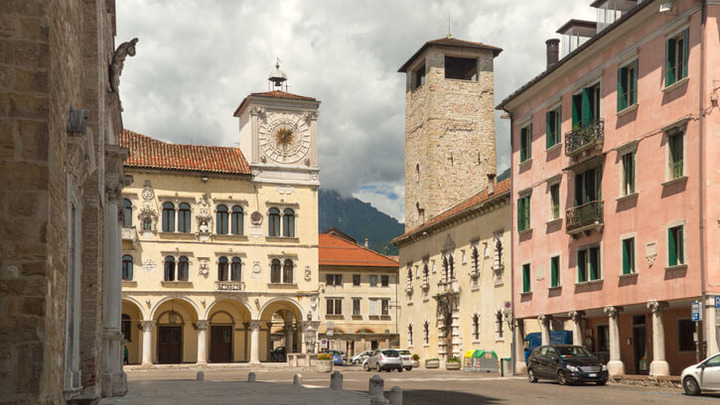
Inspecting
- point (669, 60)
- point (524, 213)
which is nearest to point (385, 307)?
point (524, 213)

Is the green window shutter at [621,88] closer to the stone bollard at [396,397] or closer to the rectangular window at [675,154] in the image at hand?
the rectangular window at [675,154]

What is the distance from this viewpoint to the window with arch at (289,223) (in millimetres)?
62125

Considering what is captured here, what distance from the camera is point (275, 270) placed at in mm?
61594

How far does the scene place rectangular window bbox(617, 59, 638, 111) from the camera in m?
32.5

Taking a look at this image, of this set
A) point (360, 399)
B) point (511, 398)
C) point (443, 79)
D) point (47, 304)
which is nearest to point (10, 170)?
point (47, 304)

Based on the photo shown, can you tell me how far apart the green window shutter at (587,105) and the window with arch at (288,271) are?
30.2 meters

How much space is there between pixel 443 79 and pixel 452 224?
45.8ft

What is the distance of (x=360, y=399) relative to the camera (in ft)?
72.0

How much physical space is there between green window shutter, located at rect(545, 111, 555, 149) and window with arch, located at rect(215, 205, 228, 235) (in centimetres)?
2805

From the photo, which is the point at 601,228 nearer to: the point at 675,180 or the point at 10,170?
the point at 675,180

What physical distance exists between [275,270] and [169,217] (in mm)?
8146

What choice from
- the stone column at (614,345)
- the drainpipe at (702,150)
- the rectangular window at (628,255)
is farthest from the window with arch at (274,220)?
the drainpipe at (702,150)

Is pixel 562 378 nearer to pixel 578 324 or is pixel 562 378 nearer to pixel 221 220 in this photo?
pixel 578 324

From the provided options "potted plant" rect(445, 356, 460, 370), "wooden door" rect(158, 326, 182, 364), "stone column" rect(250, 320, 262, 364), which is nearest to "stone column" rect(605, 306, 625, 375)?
"potted plant" rect(445, 356, 460, 370)
